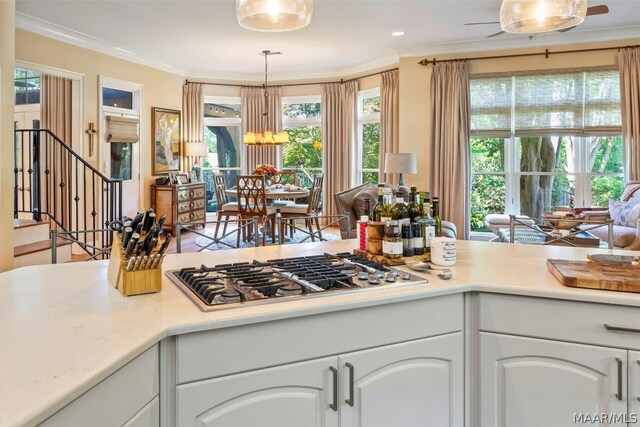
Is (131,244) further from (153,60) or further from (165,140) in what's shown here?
(165,140)

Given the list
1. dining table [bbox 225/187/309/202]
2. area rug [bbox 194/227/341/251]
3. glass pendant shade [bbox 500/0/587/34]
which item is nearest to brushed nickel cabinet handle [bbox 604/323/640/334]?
glass pendant shade [bbox 500/0/587/34]

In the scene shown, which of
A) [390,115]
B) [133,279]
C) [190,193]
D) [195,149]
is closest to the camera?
[133,279]

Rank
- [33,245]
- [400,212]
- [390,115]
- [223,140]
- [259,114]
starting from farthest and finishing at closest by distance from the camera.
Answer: [223,140] → [259,114] → [390,115] → [33,245] → [400,212]

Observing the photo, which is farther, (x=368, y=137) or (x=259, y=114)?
(x=259, y=114)

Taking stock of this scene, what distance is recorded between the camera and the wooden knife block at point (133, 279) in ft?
4.64

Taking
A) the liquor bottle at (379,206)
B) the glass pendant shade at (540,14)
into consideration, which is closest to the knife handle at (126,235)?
the liquor bottle at (379,206)

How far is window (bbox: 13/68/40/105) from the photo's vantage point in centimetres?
664

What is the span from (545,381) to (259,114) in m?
7.88

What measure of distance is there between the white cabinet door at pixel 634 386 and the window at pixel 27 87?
732 centimetres

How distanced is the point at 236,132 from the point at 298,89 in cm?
145

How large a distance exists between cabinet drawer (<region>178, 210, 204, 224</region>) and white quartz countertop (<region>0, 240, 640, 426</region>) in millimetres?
5837

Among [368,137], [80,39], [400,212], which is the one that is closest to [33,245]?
[80,39]

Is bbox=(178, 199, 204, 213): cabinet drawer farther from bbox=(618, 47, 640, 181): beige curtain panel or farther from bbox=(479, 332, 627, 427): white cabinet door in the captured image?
bbox=(479, 332, 627, 427): white cabinet door

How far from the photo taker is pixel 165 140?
7.98 metres
